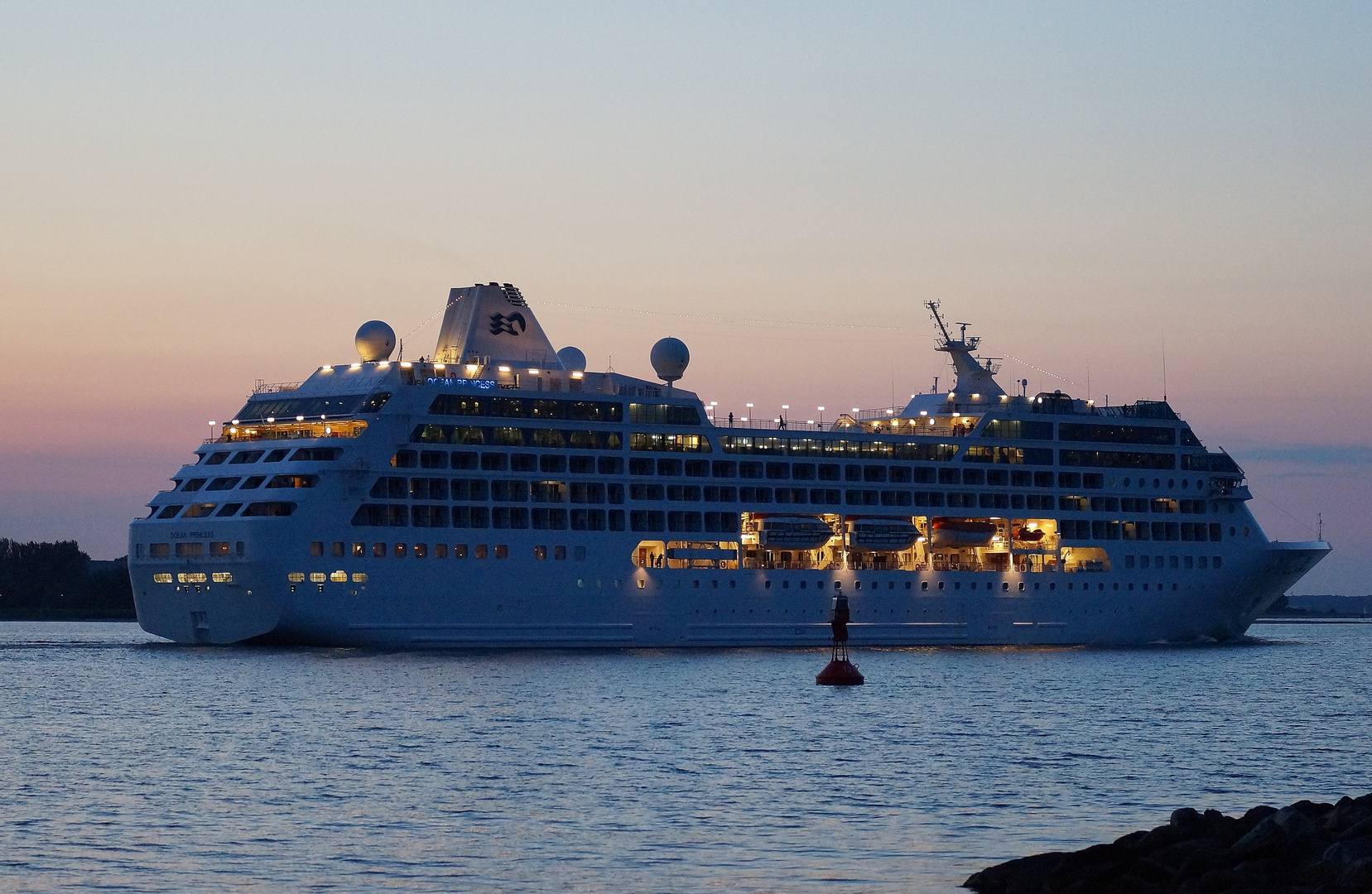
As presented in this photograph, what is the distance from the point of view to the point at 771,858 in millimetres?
30141

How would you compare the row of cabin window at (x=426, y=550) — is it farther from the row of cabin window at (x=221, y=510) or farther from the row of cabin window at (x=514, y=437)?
the row of cabin window at (x=514, y=437)

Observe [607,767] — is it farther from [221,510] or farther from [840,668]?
[221,510]

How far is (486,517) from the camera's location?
255ft

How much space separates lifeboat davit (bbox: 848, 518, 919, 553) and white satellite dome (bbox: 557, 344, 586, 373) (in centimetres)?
1518

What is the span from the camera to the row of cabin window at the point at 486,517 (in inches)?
2950

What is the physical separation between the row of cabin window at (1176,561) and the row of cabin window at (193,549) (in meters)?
44.3

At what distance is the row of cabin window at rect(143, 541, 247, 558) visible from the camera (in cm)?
7225

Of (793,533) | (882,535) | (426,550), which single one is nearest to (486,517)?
(426,550)

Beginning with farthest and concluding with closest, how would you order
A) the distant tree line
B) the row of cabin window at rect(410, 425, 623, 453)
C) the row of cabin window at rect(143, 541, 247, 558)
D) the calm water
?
the distant tree line → the row of cabin window at rect(410, 425, 623, 453) → the row of cabin window at rect(143, 541, 247, 558) → the calm water

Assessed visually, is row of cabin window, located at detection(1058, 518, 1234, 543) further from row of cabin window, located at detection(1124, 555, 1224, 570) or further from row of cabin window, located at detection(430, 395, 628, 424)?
row of cabin window, located at detection(430, 395, 628, 424)

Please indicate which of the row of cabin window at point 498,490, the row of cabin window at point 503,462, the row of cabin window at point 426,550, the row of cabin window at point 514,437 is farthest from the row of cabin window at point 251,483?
the row of cabin window at point 514,437

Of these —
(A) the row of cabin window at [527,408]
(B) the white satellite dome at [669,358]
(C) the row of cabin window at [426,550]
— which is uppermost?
(B) the white satellite dome at [669,358]

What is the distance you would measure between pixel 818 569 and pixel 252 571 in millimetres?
26551

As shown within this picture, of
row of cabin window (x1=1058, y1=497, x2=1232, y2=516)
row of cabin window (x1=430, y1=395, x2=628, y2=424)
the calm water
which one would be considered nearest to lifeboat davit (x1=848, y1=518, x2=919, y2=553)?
row of cabin window (x1=1058, y1=497, x2=1232, y2=516)
